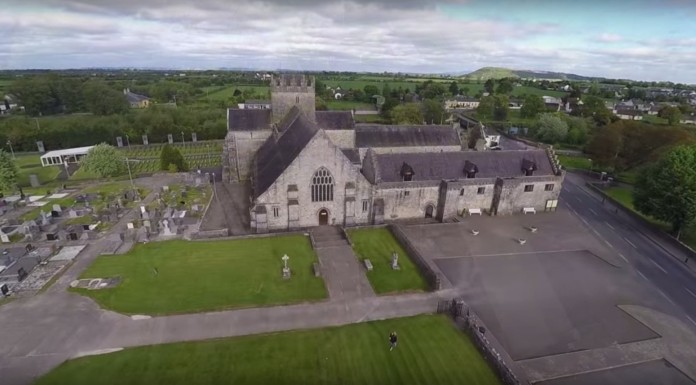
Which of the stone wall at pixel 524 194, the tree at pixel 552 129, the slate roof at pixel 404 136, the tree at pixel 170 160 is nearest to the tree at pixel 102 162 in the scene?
the tree at pixel 170 160

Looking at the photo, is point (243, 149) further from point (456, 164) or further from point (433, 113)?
point (433, 113)

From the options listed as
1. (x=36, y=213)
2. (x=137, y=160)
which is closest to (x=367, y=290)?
(x=36, y=213)

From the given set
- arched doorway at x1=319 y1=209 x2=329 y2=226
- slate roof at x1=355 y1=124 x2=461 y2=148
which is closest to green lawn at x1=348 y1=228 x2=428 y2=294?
arched doorway at x1=319 y1=209 x2=329 y2=226

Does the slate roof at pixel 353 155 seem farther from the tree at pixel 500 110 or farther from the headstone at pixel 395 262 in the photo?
the tree at pixel 500 110

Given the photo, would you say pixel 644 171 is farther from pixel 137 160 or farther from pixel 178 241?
pixel 137 160

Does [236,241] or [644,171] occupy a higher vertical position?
[644,171]

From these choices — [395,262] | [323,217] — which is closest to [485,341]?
[395,262]
